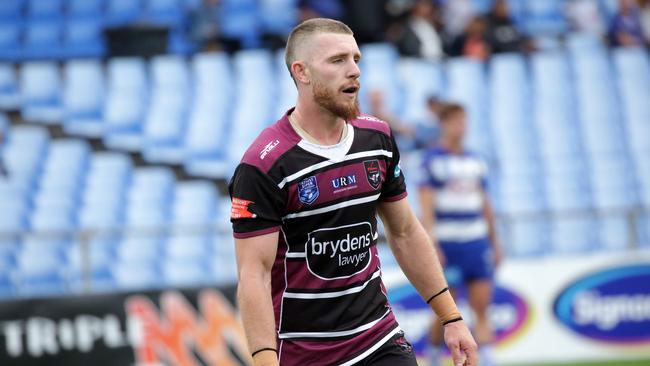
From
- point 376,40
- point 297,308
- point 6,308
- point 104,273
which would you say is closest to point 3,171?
point 104,273

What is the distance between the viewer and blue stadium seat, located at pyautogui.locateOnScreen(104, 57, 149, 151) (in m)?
15.8

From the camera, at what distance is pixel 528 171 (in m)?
15.1

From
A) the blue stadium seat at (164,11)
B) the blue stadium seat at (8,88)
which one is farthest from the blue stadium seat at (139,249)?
the blue stadium seat at (164,11)

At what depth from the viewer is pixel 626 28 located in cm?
1780

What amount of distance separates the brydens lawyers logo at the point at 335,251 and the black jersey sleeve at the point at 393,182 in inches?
9.7

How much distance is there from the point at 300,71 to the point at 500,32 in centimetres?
1293

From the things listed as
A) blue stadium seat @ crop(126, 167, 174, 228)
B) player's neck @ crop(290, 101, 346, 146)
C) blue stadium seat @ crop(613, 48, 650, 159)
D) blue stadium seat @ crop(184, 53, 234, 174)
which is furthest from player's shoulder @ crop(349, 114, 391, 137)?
blue stadium seat @ crop(613, 48, 650, 159)

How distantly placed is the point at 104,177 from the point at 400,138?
12.8 feet

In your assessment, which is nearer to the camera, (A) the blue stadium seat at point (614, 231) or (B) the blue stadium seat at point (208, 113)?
(A) the blue stadium seat at point (614, 231)

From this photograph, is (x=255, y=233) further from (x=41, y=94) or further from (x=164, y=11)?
(x=164, y=11)

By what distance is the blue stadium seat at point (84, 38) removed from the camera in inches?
682

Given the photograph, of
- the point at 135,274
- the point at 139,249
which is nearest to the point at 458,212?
the point at 139,249

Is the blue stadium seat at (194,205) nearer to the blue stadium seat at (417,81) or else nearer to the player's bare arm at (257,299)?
the blue stadium seat at (417,81)

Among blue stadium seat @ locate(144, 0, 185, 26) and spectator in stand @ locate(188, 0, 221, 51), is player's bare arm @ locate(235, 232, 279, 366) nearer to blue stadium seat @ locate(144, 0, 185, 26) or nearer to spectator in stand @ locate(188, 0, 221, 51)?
spectator in stand @ locate(188, 0, 221, 51)
